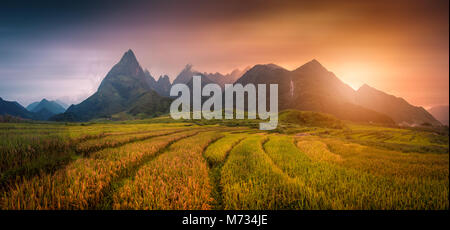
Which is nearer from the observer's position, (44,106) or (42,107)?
(44,106)

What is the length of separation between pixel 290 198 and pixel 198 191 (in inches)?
121

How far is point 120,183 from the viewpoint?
5.55 m

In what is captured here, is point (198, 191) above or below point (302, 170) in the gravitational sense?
above

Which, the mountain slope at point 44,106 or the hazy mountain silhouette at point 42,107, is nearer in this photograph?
the mountain slope at point 44,106

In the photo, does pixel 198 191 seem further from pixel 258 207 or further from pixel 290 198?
pixel 290 198

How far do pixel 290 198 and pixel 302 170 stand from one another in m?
3.55

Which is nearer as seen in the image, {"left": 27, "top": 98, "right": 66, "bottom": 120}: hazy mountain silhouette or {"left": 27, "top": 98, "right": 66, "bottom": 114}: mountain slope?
{"left": 27, "top": 98, "right": 66, "bottom": 114}: mountain slope
